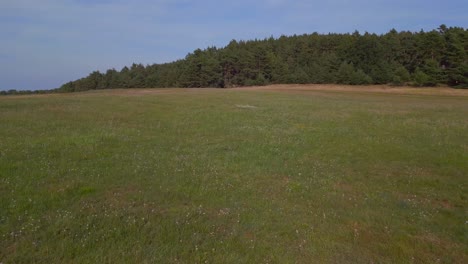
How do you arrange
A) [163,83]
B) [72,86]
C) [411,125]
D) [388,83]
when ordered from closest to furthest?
[411,125], [388,83], [163,83], [72,86]

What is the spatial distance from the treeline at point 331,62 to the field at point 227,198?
73973mm

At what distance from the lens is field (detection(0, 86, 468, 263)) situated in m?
6.38

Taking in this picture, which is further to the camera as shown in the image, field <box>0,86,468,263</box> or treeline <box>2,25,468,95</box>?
treeline <box>2,25,468,95</box>

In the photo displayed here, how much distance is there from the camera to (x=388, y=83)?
87.6 m

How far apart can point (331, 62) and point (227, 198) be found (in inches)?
3658

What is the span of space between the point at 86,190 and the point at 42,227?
→ 2124 mm

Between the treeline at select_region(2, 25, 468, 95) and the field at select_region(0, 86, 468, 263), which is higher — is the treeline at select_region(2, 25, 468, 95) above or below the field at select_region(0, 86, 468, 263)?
above

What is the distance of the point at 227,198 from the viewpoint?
890 cm

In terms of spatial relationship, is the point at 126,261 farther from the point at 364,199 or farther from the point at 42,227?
the point at 364,199

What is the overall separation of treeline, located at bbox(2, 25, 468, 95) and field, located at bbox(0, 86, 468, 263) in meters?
74.0

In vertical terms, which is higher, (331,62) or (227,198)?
(331,62)

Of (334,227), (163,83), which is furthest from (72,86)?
(334,227)

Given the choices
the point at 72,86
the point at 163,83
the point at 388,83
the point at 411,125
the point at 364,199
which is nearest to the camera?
the point at 364,199

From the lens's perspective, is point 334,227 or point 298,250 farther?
point 334,227
